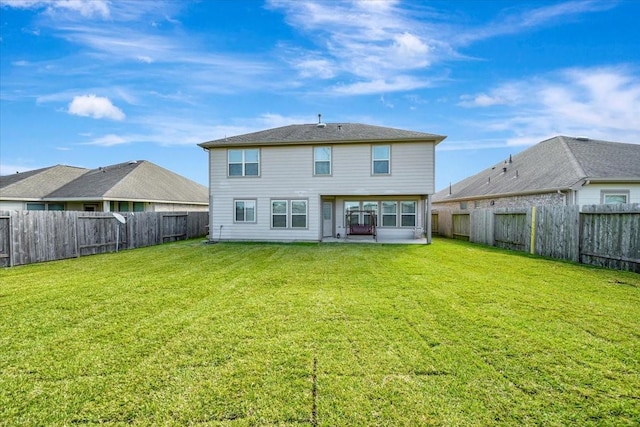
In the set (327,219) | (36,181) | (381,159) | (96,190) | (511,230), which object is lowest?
(511,230)

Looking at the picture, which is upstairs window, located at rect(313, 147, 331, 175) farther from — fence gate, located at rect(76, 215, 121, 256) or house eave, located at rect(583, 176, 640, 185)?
house eave, located at rect(583, 176, 640, 185)

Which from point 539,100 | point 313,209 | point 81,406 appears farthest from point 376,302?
point 539,100

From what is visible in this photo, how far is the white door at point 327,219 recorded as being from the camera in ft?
54.9

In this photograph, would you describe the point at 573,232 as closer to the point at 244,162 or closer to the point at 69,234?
the point at 244,162

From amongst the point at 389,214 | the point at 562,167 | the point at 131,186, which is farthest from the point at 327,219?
the point at 131,186

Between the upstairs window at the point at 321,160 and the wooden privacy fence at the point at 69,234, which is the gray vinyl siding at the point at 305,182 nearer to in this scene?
the upstairs window at the point at 321,160

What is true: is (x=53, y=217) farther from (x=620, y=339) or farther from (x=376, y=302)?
(x=620, y=339)

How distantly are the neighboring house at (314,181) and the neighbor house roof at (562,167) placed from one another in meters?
4.95

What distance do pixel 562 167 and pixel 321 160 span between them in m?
10.9

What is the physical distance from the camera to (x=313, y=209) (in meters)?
15.4

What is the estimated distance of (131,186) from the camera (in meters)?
20.9

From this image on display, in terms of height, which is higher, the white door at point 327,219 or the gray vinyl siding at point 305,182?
the gray vinyl siding at point 305,182

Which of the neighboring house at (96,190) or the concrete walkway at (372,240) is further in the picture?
the neighboring house at (96,190)

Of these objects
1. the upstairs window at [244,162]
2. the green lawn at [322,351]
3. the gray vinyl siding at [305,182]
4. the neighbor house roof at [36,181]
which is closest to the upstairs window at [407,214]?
the gray vinyl siding at [305,182]
